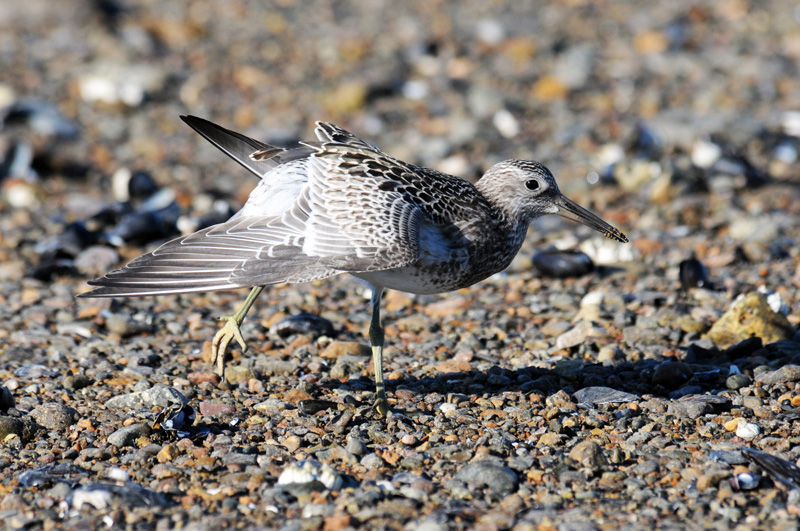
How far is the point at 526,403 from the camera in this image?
21.5 feet

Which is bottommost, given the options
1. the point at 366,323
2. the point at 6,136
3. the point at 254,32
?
the point at 366,323

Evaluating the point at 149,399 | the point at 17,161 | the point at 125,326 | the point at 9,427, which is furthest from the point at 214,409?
the point at 17,161

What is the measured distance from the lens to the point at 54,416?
6.20 m

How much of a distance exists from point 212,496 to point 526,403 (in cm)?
234

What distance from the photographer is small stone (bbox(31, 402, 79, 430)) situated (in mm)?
6160

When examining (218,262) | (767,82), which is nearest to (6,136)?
(218,262)

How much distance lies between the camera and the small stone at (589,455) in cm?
557

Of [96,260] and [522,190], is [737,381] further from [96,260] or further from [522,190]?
[96,260]

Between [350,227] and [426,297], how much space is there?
2.91 meters

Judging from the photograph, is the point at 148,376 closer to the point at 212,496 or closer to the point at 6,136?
the point at 212,496

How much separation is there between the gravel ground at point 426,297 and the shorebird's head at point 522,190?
1.17 meters

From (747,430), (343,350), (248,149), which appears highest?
(248,149)

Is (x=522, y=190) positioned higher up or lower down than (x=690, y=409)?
higher up

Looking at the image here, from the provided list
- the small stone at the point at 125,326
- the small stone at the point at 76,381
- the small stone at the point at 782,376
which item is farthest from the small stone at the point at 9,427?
the small stone at the point at 782,376
